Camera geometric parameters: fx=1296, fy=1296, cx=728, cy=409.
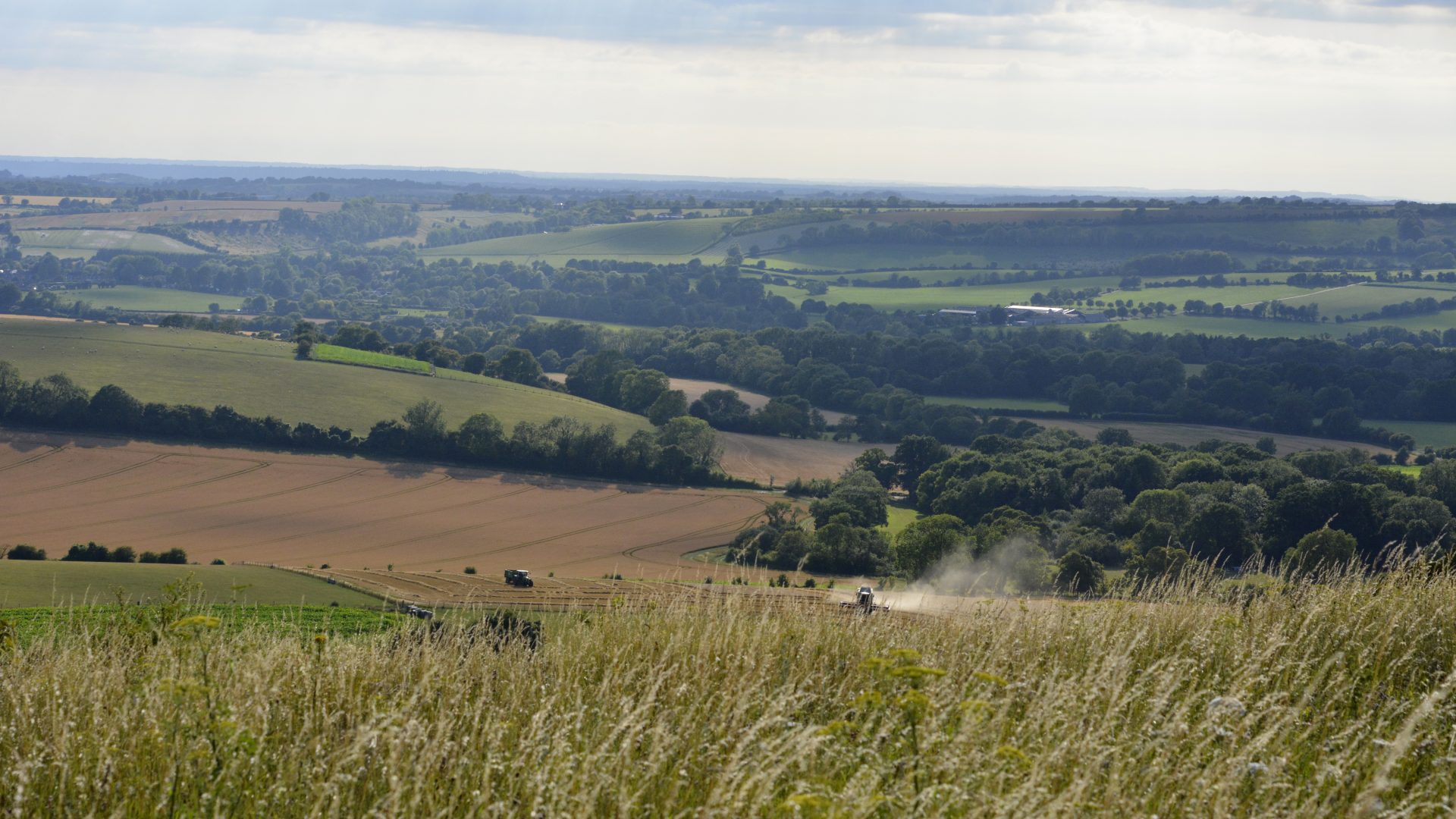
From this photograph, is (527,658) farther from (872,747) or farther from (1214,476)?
(1214,476)

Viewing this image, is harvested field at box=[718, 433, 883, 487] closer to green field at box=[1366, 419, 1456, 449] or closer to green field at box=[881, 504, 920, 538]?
green field at box=[881, 504, 920, 538]

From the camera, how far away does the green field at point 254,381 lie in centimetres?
9719

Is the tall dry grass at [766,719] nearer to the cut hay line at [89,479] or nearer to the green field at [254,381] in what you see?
the cut hay line at [89,479]

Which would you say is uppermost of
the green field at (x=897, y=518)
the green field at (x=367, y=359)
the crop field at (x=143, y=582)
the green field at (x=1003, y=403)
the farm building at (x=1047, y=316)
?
the farm building at (x=1047, y=316)

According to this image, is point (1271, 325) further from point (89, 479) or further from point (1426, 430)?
point (89, 479)

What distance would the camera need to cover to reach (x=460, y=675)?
8.98 metres

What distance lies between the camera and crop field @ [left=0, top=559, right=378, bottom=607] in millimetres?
44062

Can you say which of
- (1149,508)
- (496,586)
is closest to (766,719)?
(496,586)

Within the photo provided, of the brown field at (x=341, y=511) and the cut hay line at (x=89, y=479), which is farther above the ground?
the cut hay line at (x=89, y=479)

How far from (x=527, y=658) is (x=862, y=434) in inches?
4267

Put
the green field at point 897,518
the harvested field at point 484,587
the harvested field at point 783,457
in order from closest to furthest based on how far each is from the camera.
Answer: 1. the harvested field at point 484,587
2. the green field at point 897,518
3. the harvested field at point 783,457

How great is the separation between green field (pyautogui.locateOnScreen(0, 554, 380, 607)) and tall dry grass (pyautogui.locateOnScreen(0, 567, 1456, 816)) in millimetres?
34911

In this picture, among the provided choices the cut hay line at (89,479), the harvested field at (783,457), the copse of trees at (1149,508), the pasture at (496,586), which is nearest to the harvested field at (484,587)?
the pasture at (496,586)

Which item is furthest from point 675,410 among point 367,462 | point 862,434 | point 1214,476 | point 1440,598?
point 1440,598
